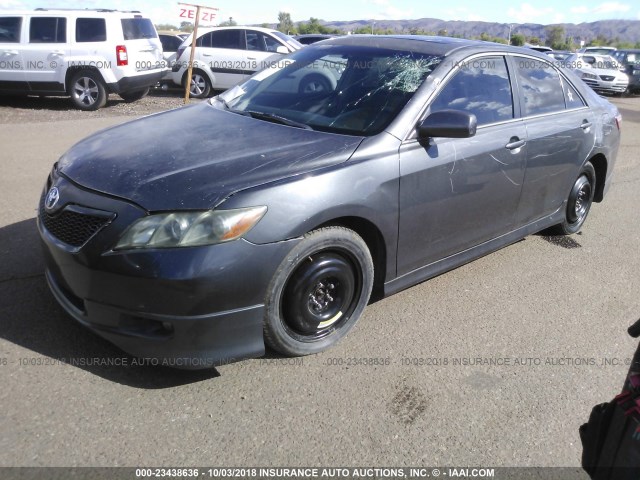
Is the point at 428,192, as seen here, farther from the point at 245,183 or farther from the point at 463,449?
the point at 463,449

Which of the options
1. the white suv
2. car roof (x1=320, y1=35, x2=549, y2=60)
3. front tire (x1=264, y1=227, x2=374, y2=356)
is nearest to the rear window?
the white suv

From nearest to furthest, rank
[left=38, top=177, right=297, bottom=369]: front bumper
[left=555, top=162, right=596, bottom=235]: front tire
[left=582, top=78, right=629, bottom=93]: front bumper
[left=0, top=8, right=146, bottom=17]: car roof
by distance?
[left=38, top=177, right=297, bottom=369]: front bumper < [left=555, top=162, right=596, bottom=235]: front tire < [left=0, top=8, right=146, bottom=17]: car roof < [left=582, top=78, right=629, bottom=93]: front bumper

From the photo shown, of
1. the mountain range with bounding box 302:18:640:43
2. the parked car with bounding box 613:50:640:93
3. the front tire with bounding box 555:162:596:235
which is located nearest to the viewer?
the front tire with bounding box 555:162:596:235

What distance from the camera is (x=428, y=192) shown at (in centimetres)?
350

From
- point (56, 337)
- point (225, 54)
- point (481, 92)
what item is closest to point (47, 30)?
point (225, 54)

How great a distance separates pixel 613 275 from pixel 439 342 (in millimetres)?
1986

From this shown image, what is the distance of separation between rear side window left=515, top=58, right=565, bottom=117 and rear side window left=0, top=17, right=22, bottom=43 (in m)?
10.3

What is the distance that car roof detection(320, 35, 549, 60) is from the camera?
13.0 feet

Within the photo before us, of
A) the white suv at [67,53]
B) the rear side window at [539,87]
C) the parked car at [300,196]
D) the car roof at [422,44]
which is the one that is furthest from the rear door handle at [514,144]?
the white suv at [67,53]

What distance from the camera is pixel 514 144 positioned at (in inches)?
161

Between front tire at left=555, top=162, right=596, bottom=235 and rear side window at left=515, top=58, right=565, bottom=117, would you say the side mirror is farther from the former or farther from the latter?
front tire at left=555, top=162, right=596, bottom=235

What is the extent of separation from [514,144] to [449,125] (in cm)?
95

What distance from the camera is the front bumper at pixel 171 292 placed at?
2.64m

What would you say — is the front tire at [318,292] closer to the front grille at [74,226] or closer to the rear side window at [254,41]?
the front grille at [74,226]
